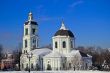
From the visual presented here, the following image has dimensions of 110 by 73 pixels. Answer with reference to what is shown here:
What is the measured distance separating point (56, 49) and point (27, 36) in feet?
37.0

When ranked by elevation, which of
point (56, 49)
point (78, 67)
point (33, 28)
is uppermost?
point (33, 28)

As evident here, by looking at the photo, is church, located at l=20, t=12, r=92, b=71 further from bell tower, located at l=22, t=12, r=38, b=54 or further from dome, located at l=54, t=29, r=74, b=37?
bell tower, located at l=22, t=12, r=38, b=54

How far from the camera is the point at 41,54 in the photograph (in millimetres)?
78812

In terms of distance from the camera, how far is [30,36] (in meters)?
83.2

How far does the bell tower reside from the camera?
83.6 m

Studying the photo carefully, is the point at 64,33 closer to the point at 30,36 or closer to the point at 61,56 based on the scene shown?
the point at 61,56

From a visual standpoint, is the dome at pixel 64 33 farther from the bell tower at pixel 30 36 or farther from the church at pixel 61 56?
the bell tower at pixel 30 36

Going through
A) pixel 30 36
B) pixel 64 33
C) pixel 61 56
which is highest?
pixel 64 33

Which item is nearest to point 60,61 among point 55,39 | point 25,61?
point 55,39

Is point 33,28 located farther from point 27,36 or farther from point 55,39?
point 55,39

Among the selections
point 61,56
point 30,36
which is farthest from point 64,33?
point 30,36

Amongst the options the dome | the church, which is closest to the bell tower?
the church

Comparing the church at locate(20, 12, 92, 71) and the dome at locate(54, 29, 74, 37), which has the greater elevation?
the dome at locate(54, 29, 74, 37)

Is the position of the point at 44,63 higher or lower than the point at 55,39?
lower
